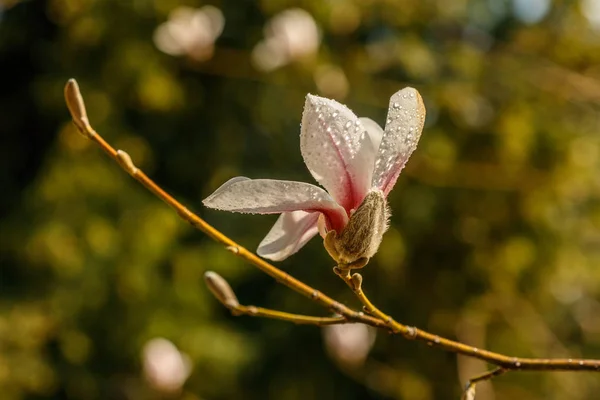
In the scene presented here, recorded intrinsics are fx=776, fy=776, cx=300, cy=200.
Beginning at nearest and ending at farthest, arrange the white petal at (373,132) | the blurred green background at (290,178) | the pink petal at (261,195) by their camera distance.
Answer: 1. the pink petal at (261,195)
2. the white petal at (373,132)
3. the blurred green background at (290,178)

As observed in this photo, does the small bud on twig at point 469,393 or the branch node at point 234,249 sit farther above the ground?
the small bud on twig at point 469,393

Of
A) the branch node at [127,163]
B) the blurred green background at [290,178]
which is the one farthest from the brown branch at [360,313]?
the blurred green background at [290,178]

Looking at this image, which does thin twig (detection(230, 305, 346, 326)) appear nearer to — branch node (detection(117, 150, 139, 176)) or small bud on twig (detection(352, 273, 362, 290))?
small bud on twig (detection(352, 273, 362, 290))

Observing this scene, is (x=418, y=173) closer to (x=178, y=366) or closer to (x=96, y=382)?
(x=178, y=366)

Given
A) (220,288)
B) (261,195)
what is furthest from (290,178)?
(261,195)

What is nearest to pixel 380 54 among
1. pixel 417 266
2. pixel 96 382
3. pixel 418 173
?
pixel 418 173

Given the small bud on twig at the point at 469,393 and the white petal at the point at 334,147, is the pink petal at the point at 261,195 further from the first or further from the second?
the small bud on twig at the point at 469,393

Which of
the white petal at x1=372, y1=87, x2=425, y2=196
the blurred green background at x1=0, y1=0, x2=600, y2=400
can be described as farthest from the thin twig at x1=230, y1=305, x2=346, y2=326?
the blurred green background at x1=0, y1=0, x2=600, y2=400

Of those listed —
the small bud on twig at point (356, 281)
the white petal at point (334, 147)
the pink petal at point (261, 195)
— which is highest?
the white petal at point (334, 147)
